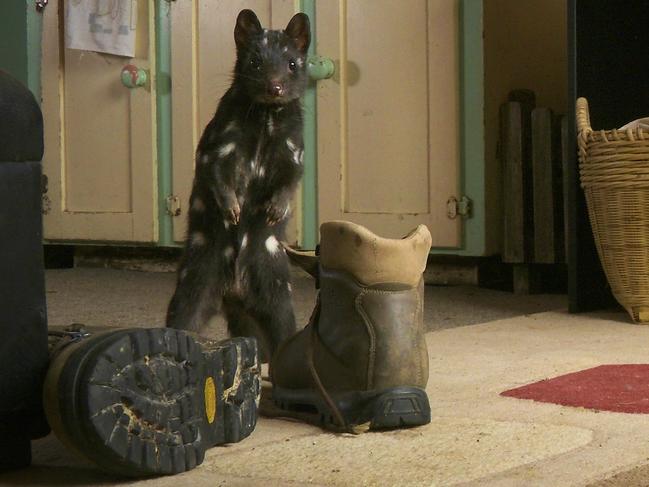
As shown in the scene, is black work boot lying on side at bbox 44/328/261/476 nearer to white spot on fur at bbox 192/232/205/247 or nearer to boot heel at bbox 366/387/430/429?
boot heel at bbox 366/387/430/429

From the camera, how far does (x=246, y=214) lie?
2.01 metres

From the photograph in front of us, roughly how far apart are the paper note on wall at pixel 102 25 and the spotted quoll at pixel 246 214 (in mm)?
2228

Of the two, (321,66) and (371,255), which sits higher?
(321,66)

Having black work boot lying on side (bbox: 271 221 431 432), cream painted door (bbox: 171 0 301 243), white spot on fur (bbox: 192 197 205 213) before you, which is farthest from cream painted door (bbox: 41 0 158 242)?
black work boot lying on side (bbox: 271 221 431 432)

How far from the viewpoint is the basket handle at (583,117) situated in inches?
114

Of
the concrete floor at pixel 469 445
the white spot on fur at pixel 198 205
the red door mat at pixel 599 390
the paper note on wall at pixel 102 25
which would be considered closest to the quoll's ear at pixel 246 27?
the white spot on fur at pixel 198 205

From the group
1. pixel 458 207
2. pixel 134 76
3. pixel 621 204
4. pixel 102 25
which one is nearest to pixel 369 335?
pixel 621 204

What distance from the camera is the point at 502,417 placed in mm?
1664

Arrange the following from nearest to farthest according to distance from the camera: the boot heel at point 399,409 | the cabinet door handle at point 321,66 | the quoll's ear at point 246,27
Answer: the boot heel at point 399,409 < the quoll's ear at point 246,27 < the cabinet door handle at point 321,66

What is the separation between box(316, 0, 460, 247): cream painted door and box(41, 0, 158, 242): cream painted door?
2.74ft

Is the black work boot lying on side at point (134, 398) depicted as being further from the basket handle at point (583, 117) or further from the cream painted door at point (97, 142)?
the cream painted door at point (97, 142)

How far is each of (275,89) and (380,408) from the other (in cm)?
73

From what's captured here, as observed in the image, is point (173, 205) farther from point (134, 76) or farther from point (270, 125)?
point (270, 125)

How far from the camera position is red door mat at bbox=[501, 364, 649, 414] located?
5.73ft
